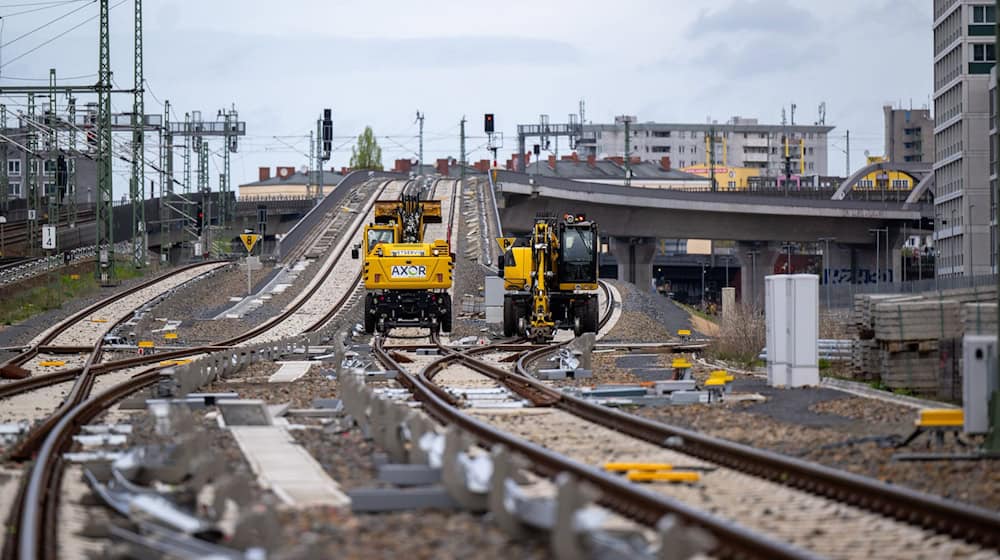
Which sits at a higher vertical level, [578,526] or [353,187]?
[353,187]

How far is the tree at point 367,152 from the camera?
193 m

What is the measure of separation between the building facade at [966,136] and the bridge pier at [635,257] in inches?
777

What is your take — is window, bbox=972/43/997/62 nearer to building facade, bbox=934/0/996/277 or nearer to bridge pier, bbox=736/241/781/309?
building facade, bbox=934/0/996/277

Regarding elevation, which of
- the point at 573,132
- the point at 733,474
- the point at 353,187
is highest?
the point at 573,132

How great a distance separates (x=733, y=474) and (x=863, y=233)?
9340 centimetres

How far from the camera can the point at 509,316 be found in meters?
40.1

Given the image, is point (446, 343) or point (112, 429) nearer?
A: point (112, 429)

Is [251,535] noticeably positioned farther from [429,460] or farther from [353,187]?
[353,187]

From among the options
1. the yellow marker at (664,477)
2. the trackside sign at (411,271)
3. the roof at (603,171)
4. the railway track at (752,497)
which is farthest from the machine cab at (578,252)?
the roof at (603,171)

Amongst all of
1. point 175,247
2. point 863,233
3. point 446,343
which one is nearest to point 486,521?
point 446,343

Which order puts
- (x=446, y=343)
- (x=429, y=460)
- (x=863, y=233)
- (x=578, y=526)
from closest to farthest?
1. (x=578, y=526)
2. (x=429, y=460)
3. (x=446, y=343)
4. (x=863, y=233)

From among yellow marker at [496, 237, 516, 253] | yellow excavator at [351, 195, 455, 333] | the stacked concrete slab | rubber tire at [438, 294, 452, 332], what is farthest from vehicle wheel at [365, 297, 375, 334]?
the stacked concrete slab

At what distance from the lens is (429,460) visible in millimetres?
11383

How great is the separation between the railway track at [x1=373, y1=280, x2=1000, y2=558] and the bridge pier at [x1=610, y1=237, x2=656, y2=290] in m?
86.5
